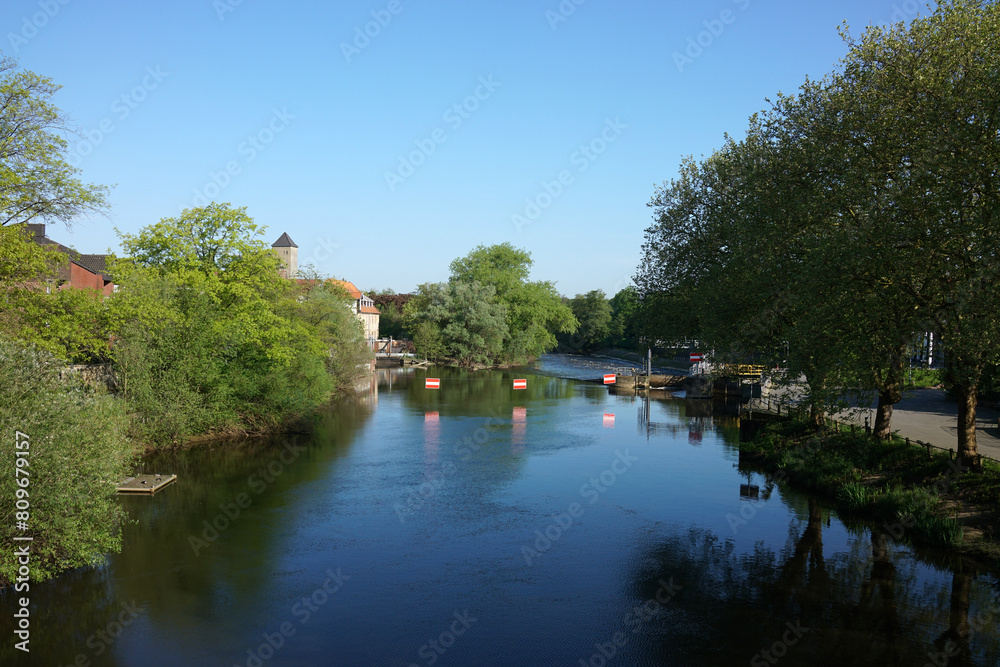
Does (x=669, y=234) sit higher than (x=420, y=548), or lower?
higher

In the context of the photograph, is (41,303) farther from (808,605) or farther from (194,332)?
(808,605)

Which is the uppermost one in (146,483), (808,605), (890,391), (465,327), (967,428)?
(465,327)

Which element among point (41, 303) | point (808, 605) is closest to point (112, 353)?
point (41, 303)

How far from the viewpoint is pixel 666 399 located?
5212cm

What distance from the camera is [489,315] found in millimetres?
76500

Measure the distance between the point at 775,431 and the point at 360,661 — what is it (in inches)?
923

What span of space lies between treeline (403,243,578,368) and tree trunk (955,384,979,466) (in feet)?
192

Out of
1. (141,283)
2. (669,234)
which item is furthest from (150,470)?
(669,234)

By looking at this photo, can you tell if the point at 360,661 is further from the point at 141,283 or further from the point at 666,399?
the point at 666,399

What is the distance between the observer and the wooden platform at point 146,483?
22297 millimetres

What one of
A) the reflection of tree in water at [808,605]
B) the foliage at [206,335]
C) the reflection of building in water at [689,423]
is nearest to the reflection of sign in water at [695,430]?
the reflection of building in water at [689,423]

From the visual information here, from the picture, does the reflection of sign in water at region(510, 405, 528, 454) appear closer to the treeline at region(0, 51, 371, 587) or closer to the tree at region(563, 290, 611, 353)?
the treeline at region(0, 51, 371, 587)

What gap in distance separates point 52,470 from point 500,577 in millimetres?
9531

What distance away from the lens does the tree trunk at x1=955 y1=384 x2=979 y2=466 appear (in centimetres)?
1823
